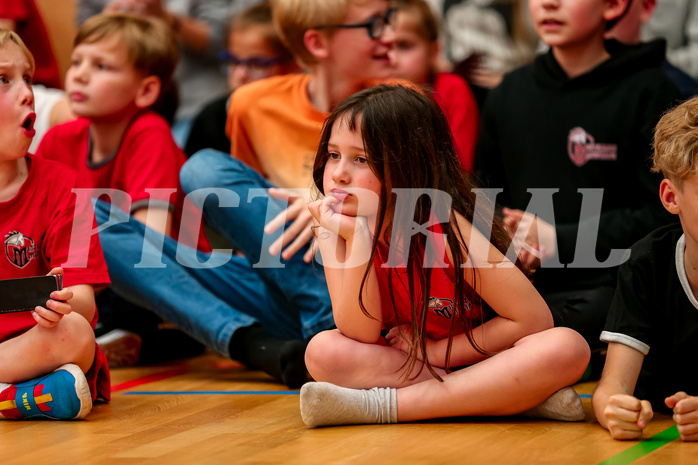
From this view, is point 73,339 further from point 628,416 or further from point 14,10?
point 14,10

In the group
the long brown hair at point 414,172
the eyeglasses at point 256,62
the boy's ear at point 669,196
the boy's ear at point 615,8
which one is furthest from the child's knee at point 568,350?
the eyeglasses at point 256,62

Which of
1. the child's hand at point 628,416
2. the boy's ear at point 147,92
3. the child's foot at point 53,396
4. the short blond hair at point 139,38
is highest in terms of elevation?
the short blond hair at point 139,38

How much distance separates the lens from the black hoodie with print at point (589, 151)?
181 centimetres

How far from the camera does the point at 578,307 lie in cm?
174

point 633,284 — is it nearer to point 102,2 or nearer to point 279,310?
point 279,310

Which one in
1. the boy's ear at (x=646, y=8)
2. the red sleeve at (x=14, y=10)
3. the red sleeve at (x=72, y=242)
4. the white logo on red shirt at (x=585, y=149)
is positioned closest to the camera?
the red sleeve at (x=72, y=242)

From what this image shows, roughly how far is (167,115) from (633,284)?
67.1 inches

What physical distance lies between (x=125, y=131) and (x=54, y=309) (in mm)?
911

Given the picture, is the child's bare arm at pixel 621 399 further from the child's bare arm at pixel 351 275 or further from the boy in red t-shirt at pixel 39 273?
the boy in red t-shirt at pixel 39 273

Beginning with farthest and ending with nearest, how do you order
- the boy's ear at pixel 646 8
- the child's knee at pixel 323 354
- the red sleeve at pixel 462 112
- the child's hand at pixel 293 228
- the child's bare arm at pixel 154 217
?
the boy's ear at pixel 646 8, the red sleeve at pixel 462 112, the child's bare arm at pixel 154 217, the child's hand at pixel 293 228, the child's knee at pixel 323 354

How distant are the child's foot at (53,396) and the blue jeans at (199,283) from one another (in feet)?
1.29

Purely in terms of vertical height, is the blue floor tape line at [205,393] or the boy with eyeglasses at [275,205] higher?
the boy with eyeglasses at [275,205]

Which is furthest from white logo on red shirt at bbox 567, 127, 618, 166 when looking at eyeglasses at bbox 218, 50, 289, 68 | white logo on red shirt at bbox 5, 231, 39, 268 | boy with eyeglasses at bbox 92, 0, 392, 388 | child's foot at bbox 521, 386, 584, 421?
eyeglasses at bbox 218, 50, 289, 68

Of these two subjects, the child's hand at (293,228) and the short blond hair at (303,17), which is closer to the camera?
the child's hand at (293,228)
